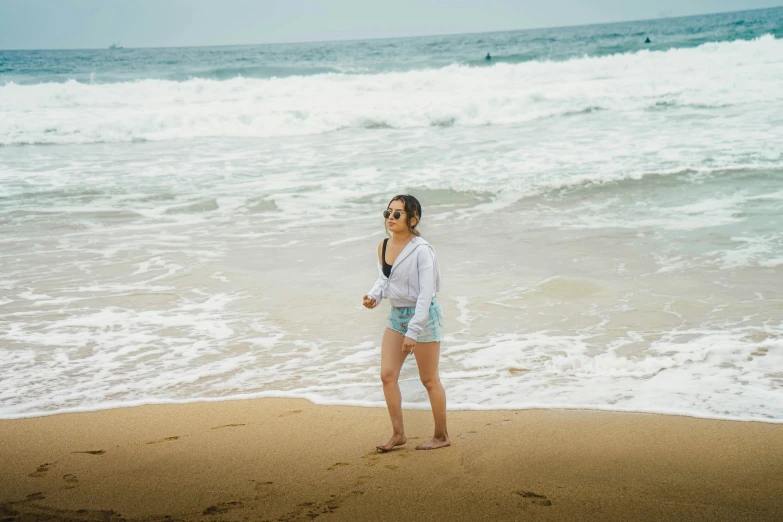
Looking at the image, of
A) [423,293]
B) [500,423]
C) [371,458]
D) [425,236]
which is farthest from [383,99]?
[371,458]

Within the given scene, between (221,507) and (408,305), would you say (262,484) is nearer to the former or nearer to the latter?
(221,507)

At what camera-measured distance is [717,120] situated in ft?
67.2

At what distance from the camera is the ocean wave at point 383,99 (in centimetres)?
2445

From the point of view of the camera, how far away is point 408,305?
436cm

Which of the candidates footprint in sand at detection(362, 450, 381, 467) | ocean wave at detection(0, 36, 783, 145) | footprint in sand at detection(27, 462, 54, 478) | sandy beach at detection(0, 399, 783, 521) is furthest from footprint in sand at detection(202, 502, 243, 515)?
ocean wave at detection(0, 36, 783, 145)

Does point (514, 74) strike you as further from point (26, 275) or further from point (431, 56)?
point (26, 275)

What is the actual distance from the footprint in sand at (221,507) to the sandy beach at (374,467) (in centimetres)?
1

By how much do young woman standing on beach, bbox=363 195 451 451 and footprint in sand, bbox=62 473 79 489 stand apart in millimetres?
1623

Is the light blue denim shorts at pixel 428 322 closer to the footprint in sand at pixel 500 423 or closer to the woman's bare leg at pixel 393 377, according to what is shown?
the woman's bare leg at pixel 393 377

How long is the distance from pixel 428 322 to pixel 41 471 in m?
2.27

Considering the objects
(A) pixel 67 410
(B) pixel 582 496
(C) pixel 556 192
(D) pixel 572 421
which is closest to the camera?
(B) pixel 582 496

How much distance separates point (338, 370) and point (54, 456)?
87.9 inches

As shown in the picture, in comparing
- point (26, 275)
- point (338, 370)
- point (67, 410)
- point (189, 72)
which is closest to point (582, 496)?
point (338, 370)

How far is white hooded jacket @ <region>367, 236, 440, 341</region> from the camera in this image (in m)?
4.23
